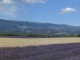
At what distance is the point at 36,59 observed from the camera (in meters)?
8.16

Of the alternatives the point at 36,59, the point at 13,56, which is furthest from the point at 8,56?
the point at 36,59

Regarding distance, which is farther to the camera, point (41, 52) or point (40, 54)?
point (41, 52)

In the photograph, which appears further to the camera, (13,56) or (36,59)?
(13,56)

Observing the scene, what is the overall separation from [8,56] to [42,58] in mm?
1570

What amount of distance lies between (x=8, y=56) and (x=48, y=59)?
5.78ft

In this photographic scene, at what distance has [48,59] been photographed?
8398 mm

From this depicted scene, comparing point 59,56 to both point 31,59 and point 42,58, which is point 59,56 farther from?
point 31,59

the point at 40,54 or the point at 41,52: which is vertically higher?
the point at 40,54

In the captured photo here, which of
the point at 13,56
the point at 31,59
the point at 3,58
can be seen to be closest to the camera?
the point at 31,59

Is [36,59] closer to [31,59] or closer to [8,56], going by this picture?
[31,59]

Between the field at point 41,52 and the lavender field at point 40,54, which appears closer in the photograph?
the lavender field at point 40,54

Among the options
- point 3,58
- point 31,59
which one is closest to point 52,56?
point 31,59

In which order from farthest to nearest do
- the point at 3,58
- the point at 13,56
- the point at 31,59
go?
the point at 13,56
the point at 3,58
the point at 31,59

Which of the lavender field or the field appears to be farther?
the field
